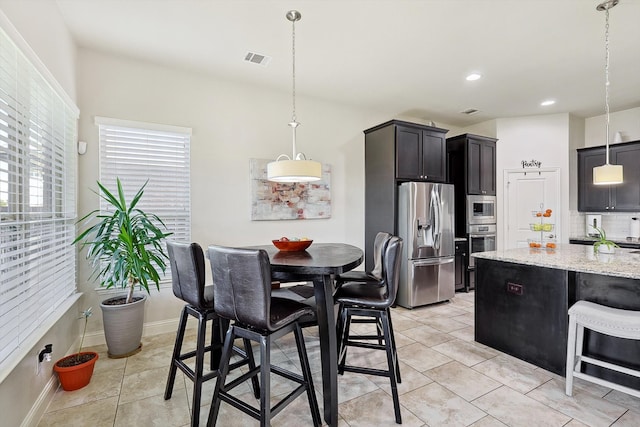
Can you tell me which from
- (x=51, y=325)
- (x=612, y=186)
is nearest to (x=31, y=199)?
(x=51, y=325)

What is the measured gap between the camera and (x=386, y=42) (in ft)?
9.48

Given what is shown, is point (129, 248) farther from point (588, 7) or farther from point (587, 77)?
point (587, 77)

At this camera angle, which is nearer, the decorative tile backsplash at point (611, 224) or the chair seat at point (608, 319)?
the chair seat at point (608, 319)

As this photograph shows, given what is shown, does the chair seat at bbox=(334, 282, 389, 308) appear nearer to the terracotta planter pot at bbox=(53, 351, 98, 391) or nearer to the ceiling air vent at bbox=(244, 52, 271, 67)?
the terracotta planter pot at bbox=(53, 351, 98, 391)

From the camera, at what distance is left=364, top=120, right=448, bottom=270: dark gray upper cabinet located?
13.6 ft

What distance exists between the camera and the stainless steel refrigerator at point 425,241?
404 cm

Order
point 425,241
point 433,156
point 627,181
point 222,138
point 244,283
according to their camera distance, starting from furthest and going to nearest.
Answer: point 627,181, point 433,156, point 425,241, point 222,138, point 244,283

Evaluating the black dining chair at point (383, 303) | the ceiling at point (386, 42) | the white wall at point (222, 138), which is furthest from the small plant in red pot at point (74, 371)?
the ceiling at point (386, 42)

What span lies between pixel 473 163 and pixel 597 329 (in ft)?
10.9

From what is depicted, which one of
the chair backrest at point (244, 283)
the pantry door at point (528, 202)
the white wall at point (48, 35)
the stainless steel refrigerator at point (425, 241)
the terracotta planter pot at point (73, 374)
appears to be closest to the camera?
the chair backrest at point (244, 283)

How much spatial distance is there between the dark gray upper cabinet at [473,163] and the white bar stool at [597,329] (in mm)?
2937

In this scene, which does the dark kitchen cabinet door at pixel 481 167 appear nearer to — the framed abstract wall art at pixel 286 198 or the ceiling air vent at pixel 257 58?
the framed abstract wall art at pixel 286 198

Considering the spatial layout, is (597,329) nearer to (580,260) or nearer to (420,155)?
(580,260)

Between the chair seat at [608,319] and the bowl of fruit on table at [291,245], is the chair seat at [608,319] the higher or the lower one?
the lower one
